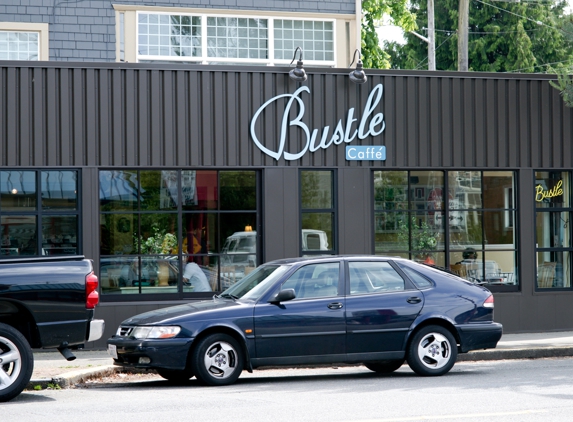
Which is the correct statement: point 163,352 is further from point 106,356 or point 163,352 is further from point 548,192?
point 548,192

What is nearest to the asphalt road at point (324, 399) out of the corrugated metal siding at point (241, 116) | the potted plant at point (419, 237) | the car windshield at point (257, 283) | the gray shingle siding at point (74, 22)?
the car windshield at point (257, 283)

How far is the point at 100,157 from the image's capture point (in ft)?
49.1

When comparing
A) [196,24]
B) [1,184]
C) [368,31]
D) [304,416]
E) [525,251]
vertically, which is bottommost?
[304,416]

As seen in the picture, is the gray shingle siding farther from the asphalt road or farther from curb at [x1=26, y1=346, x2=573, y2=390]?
the asphalt road

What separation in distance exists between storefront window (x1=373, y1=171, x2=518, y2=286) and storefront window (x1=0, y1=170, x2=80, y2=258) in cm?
522

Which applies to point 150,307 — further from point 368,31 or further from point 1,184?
point 368,31

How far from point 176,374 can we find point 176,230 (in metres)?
4.55

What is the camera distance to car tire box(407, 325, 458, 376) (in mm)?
11203

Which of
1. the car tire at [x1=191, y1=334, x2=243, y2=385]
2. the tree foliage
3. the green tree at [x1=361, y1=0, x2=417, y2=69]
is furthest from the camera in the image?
the green tree at [x1=361, y1=0, x2=417, y2=69]

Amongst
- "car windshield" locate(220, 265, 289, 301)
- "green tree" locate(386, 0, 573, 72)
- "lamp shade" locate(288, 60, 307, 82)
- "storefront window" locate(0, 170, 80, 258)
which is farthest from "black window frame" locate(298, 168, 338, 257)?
"green tree" locate(386, 0, 573, 72)

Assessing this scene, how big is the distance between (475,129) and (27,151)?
777 cm

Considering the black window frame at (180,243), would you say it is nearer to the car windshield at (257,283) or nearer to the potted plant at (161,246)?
the potted plant at (161,246)

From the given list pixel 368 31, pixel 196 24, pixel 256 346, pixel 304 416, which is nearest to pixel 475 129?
pixel 196 24

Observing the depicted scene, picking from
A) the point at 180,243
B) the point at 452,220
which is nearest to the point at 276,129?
the point at 180,243
